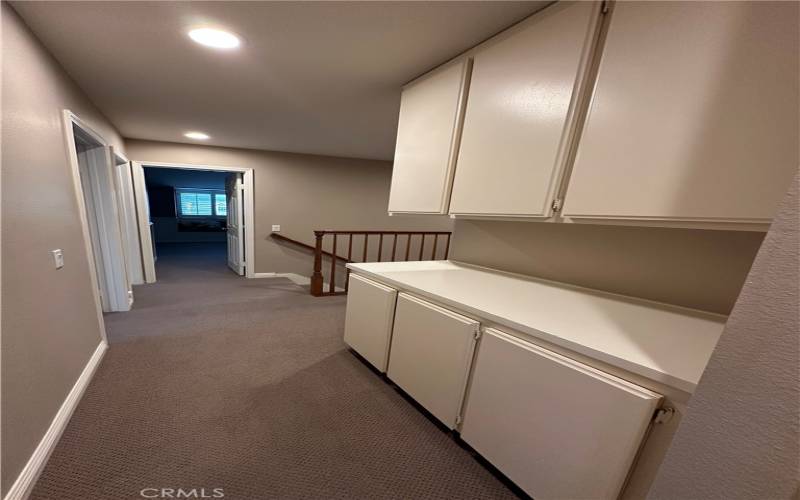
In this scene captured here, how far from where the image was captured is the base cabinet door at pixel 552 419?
80 cm

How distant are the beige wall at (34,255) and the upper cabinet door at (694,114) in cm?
242

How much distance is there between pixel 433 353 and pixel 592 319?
0.74 m

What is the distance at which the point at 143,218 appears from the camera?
3826 millimetres

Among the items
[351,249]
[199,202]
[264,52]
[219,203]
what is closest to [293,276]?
[351,249]

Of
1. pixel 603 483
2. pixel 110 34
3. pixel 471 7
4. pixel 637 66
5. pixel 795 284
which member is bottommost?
pixel 603 483

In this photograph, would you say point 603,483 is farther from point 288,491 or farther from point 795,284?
point 288,491

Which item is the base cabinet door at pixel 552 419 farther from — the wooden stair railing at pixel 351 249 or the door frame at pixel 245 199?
the door frame at pixel 245 199

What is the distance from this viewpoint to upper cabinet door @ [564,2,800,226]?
2.38 ft

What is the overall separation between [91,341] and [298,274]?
2.97m

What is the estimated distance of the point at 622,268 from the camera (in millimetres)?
1362

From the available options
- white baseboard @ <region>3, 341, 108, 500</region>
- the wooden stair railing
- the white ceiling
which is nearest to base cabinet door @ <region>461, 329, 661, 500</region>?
the white ceiling

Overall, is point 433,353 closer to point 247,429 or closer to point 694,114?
point 247,429

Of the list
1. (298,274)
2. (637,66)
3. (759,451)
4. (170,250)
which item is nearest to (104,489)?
(759,451)

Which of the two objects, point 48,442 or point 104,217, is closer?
point 48,442
